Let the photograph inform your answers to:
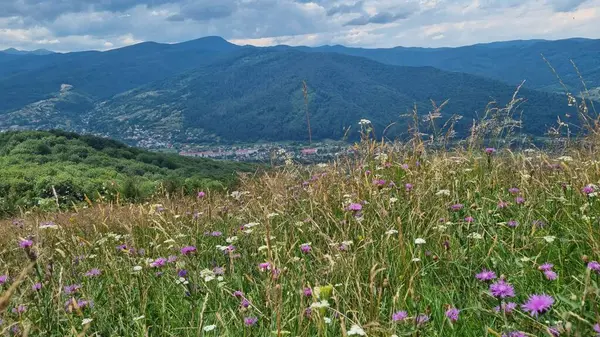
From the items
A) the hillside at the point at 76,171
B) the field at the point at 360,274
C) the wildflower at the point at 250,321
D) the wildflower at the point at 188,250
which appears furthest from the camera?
the hillside at the point at 76,171

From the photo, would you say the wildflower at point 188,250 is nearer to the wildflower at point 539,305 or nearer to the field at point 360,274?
the field at point 360,274

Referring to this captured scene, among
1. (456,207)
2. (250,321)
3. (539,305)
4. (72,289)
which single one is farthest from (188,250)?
(539,305)

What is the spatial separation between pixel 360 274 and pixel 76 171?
3374 cm

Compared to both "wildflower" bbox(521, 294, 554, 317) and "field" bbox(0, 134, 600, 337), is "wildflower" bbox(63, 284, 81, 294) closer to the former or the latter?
"field" bbox(0, 134, 600, 337)

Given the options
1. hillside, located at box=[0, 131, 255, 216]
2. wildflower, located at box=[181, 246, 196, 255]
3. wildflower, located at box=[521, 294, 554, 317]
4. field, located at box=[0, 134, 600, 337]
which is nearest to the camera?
wildflower, located at box=[521, 294, 554, 317]

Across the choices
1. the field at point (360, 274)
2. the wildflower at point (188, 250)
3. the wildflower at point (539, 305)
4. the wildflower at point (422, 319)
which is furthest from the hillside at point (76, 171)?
the wildflower at point (539, 305)

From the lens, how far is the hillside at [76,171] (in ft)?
66.9

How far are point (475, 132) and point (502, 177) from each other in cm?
112

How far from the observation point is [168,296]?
3.32 metres

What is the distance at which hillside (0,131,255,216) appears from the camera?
20.4 meters

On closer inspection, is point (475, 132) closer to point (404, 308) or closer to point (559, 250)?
point (559, 250)

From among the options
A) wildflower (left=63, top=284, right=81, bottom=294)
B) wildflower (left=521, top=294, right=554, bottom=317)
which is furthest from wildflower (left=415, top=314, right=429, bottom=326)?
wildflower (left=63, top=284, right=81, bottom=294)

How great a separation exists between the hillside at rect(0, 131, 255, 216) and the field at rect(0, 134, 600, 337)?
41.0 ft

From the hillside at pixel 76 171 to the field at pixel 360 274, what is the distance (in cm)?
1250
